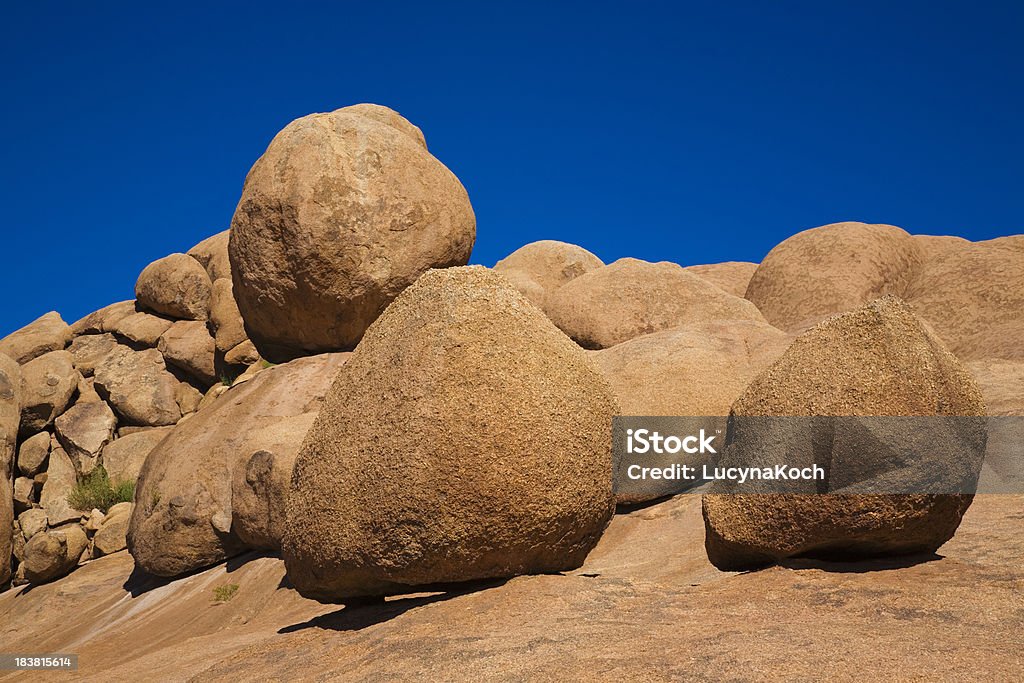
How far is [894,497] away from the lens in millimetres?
5152

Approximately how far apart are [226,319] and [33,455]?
523 cm

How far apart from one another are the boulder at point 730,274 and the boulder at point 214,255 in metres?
9.55

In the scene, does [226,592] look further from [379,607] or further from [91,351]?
[91,351]

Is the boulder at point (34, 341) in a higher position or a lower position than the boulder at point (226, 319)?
higher

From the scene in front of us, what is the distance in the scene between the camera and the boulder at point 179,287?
16875 mm

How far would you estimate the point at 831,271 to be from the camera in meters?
15.5

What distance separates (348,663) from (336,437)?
1.39m

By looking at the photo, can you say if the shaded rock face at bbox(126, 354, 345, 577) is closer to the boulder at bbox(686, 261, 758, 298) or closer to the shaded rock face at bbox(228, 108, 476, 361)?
the shaded rock face at bbox(228, 108, 476, 361)

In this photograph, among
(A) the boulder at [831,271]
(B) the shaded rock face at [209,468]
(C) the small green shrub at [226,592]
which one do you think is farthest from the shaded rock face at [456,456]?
(A) the boulder at [831,271]

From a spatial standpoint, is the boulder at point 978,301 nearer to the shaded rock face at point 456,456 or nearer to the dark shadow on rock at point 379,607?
the shaded rock face at point 456,456

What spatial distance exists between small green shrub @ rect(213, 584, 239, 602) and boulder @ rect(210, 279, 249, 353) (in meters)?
5.61

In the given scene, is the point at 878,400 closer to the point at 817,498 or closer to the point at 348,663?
the point at 817,498

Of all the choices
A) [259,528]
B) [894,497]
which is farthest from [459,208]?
[894,497]

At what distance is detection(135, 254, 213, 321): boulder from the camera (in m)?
16.9
